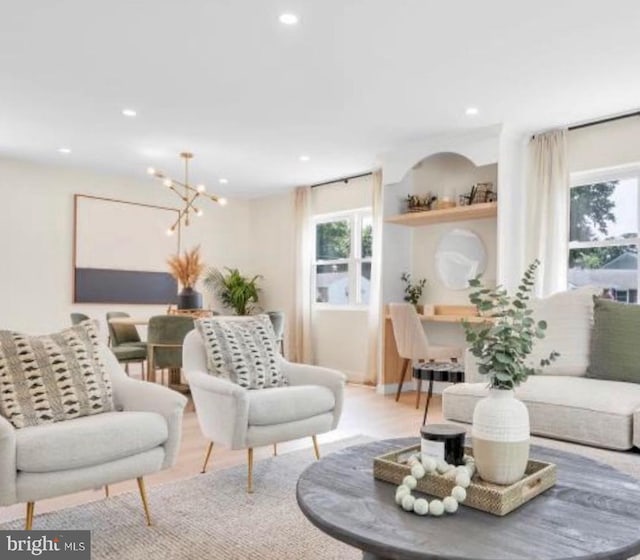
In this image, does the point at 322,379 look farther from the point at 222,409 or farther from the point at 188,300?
the point at 188,300

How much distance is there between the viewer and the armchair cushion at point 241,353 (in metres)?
2.99

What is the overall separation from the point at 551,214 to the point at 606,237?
1.63 ft

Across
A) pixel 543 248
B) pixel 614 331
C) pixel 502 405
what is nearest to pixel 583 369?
pixel 614 331

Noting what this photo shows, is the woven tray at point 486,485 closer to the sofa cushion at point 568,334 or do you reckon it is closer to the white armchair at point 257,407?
the white armchair at point 257,407

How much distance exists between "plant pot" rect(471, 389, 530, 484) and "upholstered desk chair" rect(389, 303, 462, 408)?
3.42 metres

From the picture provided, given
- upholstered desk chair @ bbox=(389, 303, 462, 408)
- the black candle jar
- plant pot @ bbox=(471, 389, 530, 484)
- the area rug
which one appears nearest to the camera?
plant pot @ bbox=(471, 389, 530, 484)

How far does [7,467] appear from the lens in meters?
1.88

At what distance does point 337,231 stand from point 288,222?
879 millimetres

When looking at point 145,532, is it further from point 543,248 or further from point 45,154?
point 45,154

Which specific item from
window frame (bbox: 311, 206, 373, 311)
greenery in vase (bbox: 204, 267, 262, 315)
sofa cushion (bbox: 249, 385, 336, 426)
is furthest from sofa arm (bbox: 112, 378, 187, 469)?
greenery in vase (bbox: 204, 267, 262, 315)

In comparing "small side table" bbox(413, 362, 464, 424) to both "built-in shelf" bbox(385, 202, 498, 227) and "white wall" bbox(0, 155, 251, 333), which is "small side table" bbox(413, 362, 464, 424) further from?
"white wall" bbox(0, 155, 251, 333)

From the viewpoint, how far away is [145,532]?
7.23 ft

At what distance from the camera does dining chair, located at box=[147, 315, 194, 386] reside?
15.2ft

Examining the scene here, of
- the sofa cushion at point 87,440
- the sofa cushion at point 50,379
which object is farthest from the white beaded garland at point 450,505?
the sofa cushion at point 50,379
